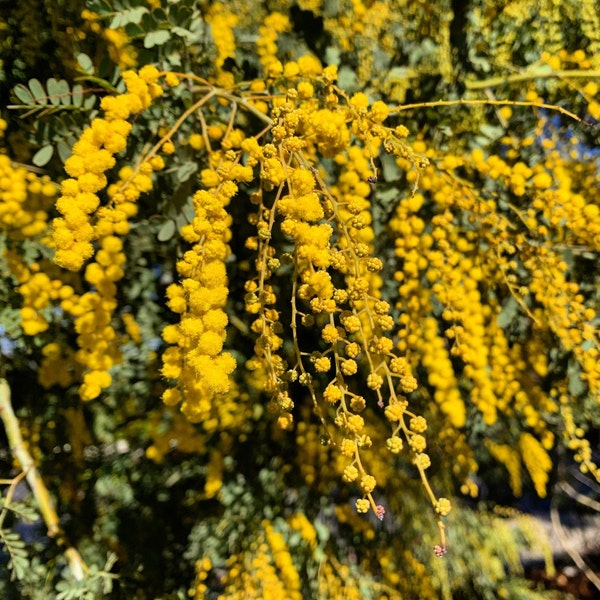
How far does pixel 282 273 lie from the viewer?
5.82 ft

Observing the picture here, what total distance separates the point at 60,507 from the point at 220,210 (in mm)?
1948

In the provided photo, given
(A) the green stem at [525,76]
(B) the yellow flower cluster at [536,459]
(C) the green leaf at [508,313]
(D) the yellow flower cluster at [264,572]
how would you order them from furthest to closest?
(B) the yellow flower cluster at [536,459], (D) the yellow flower cluster at [264,572], (C) the green leaf at [508,313], (A) the green stem at [525,76]

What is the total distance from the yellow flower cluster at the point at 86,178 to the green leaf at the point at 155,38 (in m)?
0.22

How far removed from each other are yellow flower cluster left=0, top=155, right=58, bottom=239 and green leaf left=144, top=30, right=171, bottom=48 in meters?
0.44

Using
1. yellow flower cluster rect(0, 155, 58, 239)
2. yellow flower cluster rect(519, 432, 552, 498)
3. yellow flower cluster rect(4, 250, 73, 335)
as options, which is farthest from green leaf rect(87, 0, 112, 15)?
yellow flower cluster rect(519, 432, 552, 498)

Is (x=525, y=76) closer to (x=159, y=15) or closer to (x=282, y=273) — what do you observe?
(x=282, y=273)

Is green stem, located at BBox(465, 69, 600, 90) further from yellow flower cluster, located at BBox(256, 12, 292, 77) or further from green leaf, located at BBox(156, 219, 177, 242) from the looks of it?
green leaf, located at BBox(156, 219, 177, 242)

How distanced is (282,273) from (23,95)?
2.98 ft

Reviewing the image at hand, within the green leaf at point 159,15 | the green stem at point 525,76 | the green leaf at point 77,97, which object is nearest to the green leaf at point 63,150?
the green leaf at point 77,97

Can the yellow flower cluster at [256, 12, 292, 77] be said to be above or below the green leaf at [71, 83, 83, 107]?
above

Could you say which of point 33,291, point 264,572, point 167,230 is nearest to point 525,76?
point 167,230

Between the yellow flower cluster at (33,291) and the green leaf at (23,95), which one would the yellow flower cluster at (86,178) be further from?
the yellow flower cluster at (33,291)

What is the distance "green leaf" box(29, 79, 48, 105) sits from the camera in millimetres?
1196

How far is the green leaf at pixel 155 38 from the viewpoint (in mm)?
1224
